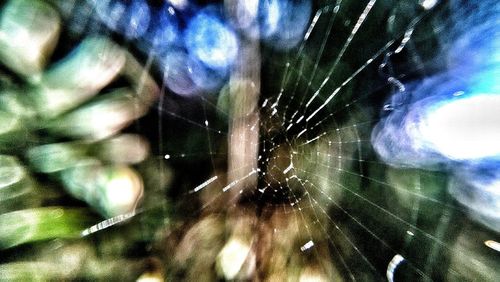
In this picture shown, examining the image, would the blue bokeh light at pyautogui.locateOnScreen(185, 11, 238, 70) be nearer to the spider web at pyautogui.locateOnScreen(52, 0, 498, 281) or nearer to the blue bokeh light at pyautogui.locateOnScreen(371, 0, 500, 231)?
the spider web at pyautogui.locateOnScreen(52, 0, 498, 281)

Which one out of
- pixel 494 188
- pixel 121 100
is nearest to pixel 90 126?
pixel 121 100

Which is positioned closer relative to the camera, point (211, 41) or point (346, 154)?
point (211, 41)

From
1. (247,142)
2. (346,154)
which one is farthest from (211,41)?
(346,154)

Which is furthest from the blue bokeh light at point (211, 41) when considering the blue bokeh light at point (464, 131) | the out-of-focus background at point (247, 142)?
the blue bokeh light at point (464, 131)

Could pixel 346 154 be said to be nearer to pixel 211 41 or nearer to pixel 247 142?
pixel 247 142

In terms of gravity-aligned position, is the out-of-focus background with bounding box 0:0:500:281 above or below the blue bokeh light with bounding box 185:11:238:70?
below

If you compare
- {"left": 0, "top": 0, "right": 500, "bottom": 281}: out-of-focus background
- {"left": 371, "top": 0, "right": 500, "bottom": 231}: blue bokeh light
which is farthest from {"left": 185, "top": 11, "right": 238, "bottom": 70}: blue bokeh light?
{"left": 371, "top": 0, "right": 500, "bottom": 231}: blue bokeh light

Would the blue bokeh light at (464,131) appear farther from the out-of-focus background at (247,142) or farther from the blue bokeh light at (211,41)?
the blue bokeh light at (211,41)

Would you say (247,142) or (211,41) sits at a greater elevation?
(211,41)
